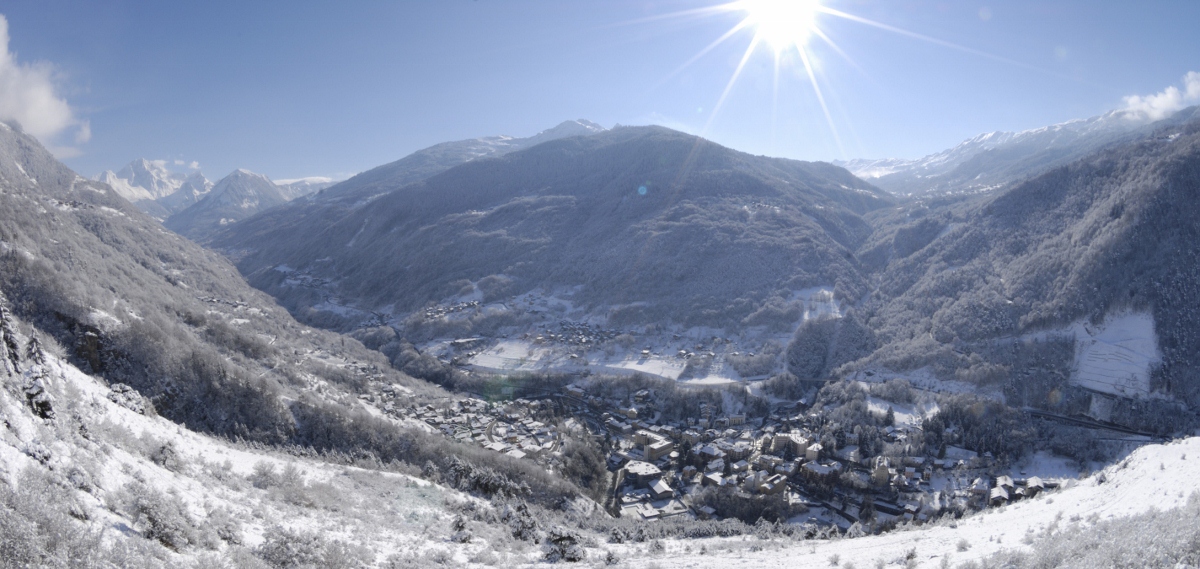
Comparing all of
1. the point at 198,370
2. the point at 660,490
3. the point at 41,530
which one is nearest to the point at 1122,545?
the point at 41,530

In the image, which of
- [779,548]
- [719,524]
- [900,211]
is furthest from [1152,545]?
[900,211]

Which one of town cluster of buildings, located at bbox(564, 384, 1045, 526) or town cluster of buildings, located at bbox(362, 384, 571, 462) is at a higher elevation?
town cluster of buildings, located at bbox(362, 384, 571, 462)

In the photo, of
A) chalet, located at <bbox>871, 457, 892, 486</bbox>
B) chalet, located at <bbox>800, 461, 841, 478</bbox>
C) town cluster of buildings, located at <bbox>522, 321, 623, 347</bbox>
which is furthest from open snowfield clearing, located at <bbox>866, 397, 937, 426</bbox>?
town cluster of buildings, located at <bbox>522, 321, 623, 347</bbox>

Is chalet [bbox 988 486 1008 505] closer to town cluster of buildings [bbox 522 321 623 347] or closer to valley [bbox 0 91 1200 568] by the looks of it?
valley [bbox 0 91 1200 568]

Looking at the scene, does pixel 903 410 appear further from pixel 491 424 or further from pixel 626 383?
pixel 491 424

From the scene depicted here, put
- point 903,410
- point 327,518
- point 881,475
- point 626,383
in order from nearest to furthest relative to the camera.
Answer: point 327,518
point 881,475
point 903,410
point 626,383
